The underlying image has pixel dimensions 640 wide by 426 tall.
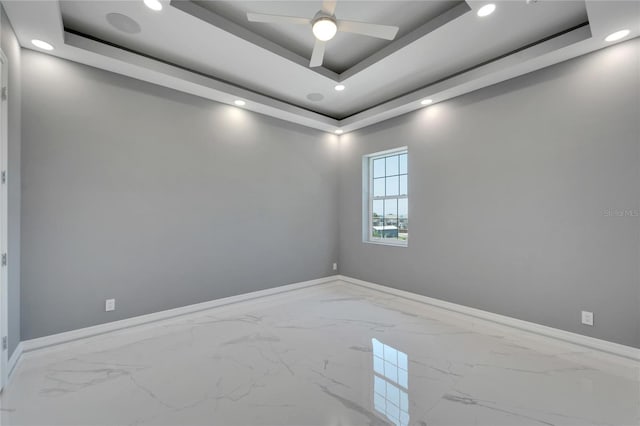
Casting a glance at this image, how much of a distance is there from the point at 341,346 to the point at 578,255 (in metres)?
2.43

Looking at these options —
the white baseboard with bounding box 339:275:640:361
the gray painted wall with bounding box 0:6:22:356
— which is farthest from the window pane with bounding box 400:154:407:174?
the gray painted wall with bounding box 0:6:22:356

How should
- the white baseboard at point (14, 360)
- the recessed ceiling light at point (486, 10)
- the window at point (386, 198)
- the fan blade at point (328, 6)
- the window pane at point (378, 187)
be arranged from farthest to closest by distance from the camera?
the window pane at point (378, 187), the window at point (386, 198), the recessed ceiling light at point (486, 10), the white baseboard at point (14, 360), the fan blade at point (328, 6)

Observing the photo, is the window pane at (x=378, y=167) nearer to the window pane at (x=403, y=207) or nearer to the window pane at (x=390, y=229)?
the window pane at (x=403, y=207)

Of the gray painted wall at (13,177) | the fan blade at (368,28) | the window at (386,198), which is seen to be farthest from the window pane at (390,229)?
the gray painted wall at (13,177)

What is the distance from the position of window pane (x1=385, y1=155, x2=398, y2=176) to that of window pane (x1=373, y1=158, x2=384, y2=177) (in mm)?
120

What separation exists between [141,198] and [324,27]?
2607 mm

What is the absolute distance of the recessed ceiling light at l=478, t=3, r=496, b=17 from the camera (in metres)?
2.26

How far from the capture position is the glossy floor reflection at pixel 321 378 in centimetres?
178

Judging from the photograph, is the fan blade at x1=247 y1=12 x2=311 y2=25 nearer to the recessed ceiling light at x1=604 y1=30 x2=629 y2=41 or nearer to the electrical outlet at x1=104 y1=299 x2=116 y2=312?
the recessed ceiling light at x1=604 y1=30 x2=629 y2=41

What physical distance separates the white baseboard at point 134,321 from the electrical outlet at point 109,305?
5.6 inches

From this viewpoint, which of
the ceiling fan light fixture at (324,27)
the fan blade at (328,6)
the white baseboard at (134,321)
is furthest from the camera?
the white baseboard at (134,321)

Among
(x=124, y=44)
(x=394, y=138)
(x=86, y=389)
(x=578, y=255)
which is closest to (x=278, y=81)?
(x=124, y=44)

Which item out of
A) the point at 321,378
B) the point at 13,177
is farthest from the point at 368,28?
Answer: the point at 13,177

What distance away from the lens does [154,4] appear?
227cm
